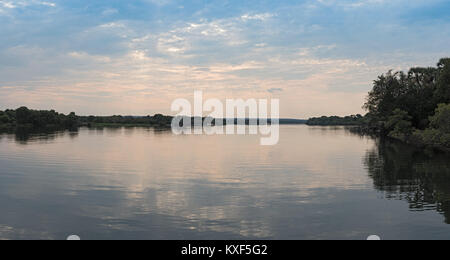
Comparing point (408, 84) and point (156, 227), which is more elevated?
point (408, 84)

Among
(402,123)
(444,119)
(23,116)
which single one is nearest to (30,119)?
(23,116)

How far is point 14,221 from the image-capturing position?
16.8 m

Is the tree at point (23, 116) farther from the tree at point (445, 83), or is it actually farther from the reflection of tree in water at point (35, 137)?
the tree at point (445, 83)

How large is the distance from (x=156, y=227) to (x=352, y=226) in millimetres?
8510

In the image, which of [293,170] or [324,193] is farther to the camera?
[293,170]

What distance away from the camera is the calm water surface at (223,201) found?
613 inches

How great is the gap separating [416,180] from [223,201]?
1662cm

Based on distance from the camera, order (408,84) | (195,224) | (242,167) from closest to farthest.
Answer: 1. (195,224)
2. (242,167)
3. (408,84)

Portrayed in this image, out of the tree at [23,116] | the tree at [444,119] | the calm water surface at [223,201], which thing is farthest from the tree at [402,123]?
the tree at [23,116]

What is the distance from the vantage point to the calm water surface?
15.6 metres

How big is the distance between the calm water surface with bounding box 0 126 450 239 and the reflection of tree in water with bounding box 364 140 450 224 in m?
0.08

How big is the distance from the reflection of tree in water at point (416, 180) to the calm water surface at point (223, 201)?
0.08 metres

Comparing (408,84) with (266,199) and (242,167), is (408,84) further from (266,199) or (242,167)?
(266,199)
